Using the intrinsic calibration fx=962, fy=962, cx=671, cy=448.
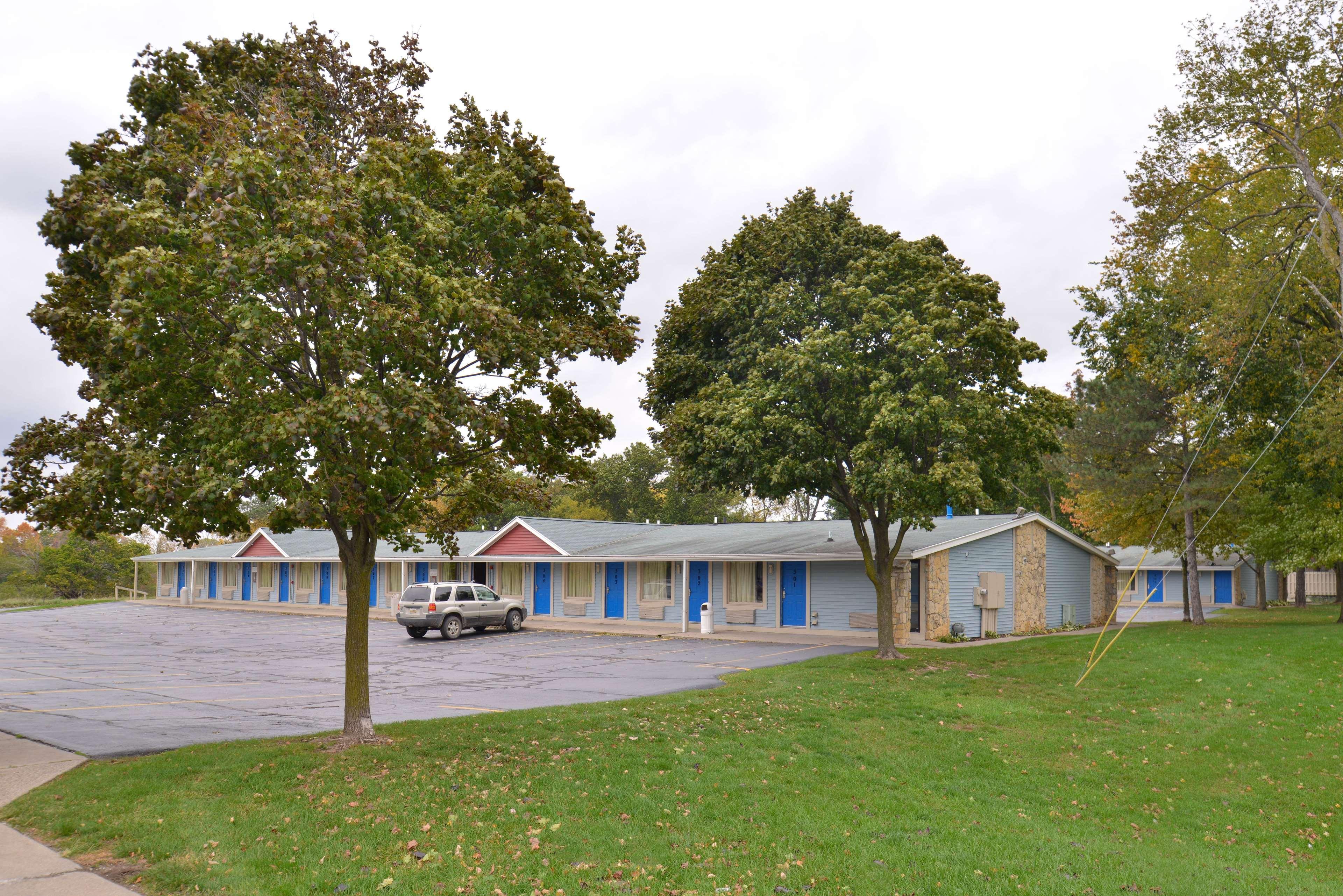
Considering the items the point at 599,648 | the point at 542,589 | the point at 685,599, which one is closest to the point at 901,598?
the point at 685,599

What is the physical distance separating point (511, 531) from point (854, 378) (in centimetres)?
2255

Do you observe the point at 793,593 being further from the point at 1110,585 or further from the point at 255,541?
the point at 255,541

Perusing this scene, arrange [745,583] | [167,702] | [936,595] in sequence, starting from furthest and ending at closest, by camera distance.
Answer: [745,583] < [936,595] < [167,702]

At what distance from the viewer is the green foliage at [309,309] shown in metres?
9.24

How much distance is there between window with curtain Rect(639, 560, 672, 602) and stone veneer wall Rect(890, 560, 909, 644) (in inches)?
369

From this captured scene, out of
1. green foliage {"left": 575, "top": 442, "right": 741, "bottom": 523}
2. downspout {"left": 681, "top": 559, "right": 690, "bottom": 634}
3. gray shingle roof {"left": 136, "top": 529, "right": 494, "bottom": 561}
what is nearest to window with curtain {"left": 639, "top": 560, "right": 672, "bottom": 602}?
downspout {"left": 681, "top": 559, "right": 690, "bottom": 634}

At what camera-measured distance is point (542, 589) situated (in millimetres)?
38844

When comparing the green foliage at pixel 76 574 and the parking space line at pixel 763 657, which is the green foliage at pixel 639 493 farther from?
the parking space line at pixel 763 657

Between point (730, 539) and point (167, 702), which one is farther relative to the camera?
point (730, 539)

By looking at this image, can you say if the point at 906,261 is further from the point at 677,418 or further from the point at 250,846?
the point at 250,846

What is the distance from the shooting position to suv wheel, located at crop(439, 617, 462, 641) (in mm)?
30375

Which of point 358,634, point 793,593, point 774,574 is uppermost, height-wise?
point 774,574

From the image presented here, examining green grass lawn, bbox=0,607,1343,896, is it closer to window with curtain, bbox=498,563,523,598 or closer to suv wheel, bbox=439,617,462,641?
suv wheel, bbox=439,617,462,641

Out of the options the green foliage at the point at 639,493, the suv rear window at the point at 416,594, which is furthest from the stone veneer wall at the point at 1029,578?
the green foliage at the point at 639,493
